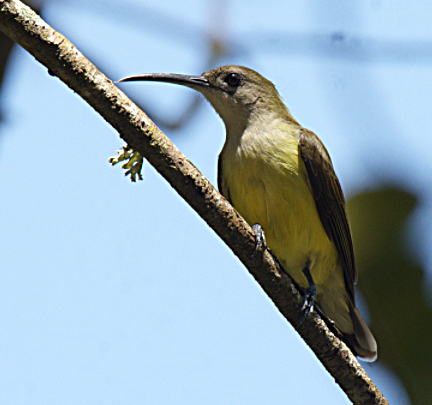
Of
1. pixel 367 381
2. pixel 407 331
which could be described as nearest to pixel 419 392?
pixel 407 331

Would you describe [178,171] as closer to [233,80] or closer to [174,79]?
[174,79]

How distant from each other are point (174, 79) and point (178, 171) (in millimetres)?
2627

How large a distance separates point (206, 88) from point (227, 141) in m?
0.69

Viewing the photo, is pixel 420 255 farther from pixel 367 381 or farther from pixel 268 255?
pixel 268 255

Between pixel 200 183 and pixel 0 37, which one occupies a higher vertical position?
pixel 0 37

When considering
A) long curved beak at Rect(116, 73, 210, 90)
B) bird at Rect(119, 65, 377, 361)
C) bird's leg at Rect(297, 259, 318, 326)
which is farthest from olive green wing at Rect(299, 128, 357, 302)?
long curved beak at Rect(116, 73, 210, 90)

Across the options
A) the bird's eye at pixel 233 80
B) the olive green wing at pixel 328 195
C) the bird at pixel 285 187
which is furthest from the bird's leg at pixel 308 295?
the bird's eye at pixel 233 80

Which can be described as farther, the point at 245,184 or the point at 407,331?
the point at 407,331

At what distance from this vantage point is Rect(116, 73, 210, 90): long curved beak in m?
5.05

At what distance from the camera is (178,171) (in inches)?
125

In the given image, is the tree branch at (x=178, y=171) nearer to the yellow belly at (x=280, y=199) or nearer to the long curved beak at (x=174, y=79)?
the yellow belly at (x=280, y=199)

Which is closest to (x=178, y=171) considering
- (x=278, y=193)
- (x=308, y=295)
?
(x=278, y=193)

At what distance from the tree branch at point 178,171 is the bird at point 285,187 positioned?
2.26ft

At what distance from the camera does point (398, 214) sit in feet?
22.6
